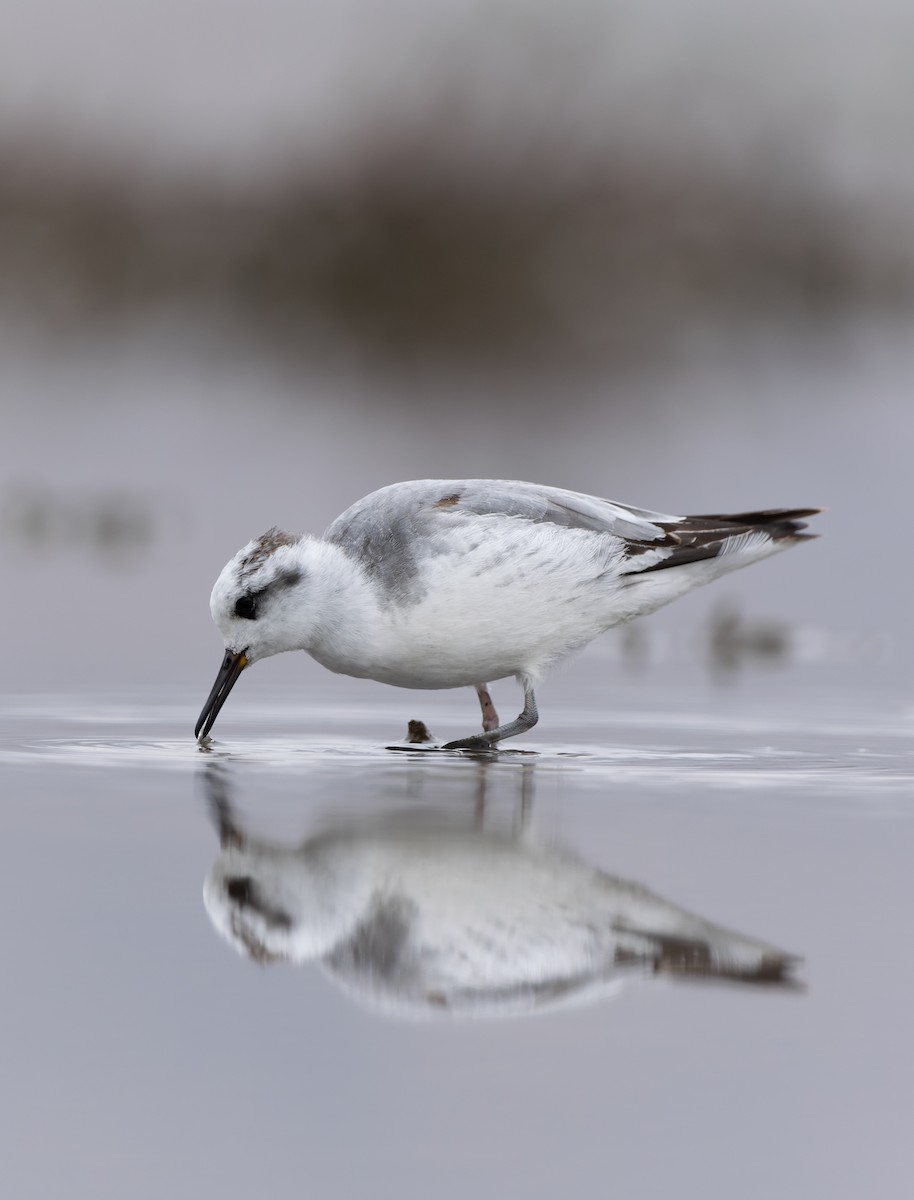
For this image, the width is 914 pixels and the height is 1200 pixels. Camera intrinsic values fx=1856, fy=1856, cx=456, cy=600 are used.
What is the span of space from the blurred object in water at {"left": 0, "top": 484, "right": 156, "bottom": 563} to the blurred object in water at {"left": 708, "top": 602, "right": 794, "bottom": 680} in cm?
449

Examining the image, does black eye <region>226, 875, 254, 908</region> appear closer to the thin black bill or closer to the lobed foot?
the thin black bill

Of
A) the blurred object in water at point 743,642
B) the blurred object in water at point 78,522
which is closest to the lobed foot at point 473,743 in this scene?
the blurred object in water at point 743,642

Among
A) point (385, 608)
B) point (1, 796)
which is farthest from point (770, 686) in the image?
point (1, 796)

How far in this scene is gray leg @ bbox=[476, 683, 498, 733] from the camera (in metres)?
8.22

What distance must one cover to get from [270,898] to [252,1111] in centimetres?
148

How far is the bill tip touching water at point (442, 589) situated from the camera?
7586mm

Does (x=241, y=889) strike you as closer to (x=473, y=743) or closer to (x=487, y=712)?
(x=473, y=743)

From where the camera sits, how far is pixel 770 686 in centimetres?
973

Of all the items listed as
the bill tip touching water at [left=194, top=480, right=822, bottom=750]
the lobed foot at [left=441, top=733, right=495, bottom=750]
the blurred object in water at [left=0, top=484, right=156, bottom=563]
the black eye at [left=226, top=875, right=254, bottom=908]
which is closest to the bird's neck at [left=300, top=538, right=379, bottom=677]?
the bill tip touching water at [left=194, top=480, right=822, bottom=750]

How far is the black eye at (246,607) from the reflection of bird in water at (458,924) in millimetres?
2299

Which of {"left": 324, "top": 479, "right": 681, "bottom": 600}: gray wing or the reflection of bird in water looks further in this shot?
{"left": 324, "top": 479, "right": 681, "bottom": 600}: gray wing

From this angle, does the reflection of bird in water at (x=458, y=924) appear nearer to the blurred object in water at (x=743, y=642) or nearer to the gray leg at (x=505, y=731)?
the gray leg at (x=505, y=731)

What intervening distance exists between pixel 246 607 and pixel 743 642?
166 inches

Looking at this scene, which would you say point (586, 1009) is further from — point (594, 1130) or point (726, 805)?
point (726, 805)
